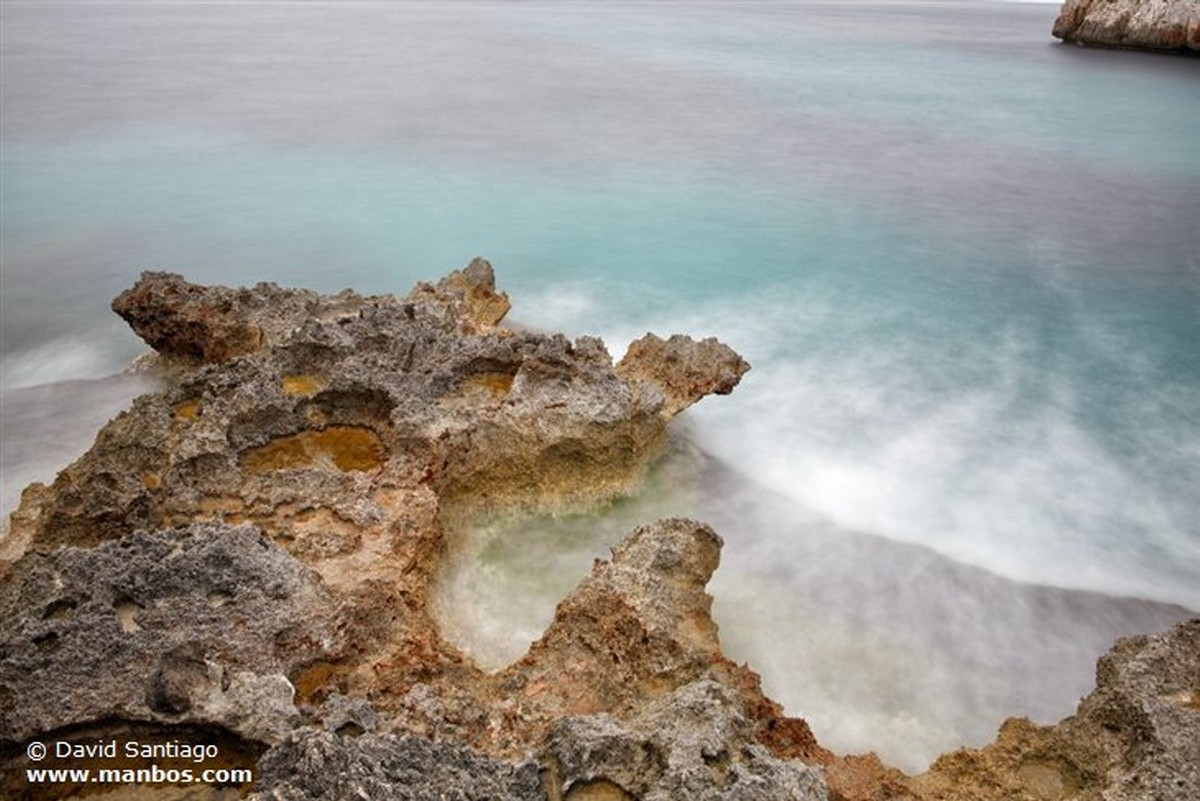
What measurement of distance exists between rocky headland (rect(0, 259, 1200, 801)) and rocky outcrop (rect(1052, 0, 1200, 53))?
1036 inches

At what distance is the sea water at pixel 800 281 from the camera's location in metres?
5.45

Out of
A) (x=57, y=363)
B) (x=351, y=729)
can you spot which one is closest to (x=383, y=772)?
(x=351, y=729)

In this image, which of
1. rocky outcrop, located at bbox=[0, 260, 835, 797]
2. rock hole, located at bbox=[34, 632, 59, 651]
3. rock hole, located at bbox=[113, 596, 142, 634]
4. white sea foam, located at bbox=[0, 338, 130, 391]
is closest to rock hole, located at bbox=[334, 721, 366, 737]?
rocky outcrop, located at bbox=[0, 260, 835, 797]

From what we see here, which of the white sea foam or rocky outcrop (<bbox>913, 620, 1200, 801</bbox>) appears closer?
rocky outcrop (<bbox>913, 620, 1200, 801</bbox>)

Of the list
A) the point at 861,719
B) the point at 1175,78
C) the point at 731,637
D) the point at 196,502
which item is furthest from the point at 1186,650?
the point at 1175,78

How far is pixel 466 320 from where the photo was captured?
7.00 metres

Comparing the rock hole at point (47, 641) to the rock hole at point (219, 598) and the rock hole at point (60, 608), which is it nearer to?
the rock hole at point (60, 608)

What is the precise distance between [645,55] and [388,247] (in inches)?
769

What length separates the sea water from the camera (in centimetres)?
545

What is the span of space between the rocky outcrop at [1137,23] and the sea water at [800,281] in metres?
3.32

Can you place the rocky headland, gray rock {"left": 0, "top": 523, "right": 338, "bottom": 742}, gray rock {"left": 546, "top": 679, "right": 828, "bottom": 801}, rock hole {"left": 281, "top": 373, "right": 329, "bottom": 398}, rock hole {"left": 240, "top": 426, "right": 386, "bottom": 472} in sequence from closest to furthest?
gray rock {"left": 546, "top": 679, "right": 828, "bottom": 801}, the rocky headland, gray rock {"left": 0, "top": 523, "right": 338, "bottom": 742}, rock hole {"left": 240, "top": 426, "right": 386, "bottom": 472}, rock hole {"left": 281, "top": 373, "right": 329, "bottom": 398}

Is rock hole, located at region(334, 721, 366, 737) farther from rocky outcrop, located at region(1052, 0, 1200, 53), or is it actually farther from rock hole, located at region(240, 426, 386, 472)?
rocky outcrop, located at region(1052, 0, 1200, 53)

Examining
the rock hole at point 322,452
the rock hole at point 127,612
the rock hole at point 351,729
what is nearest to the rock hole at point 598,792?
the rock hole at point 351,729

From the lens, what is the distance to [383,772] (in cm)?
299
